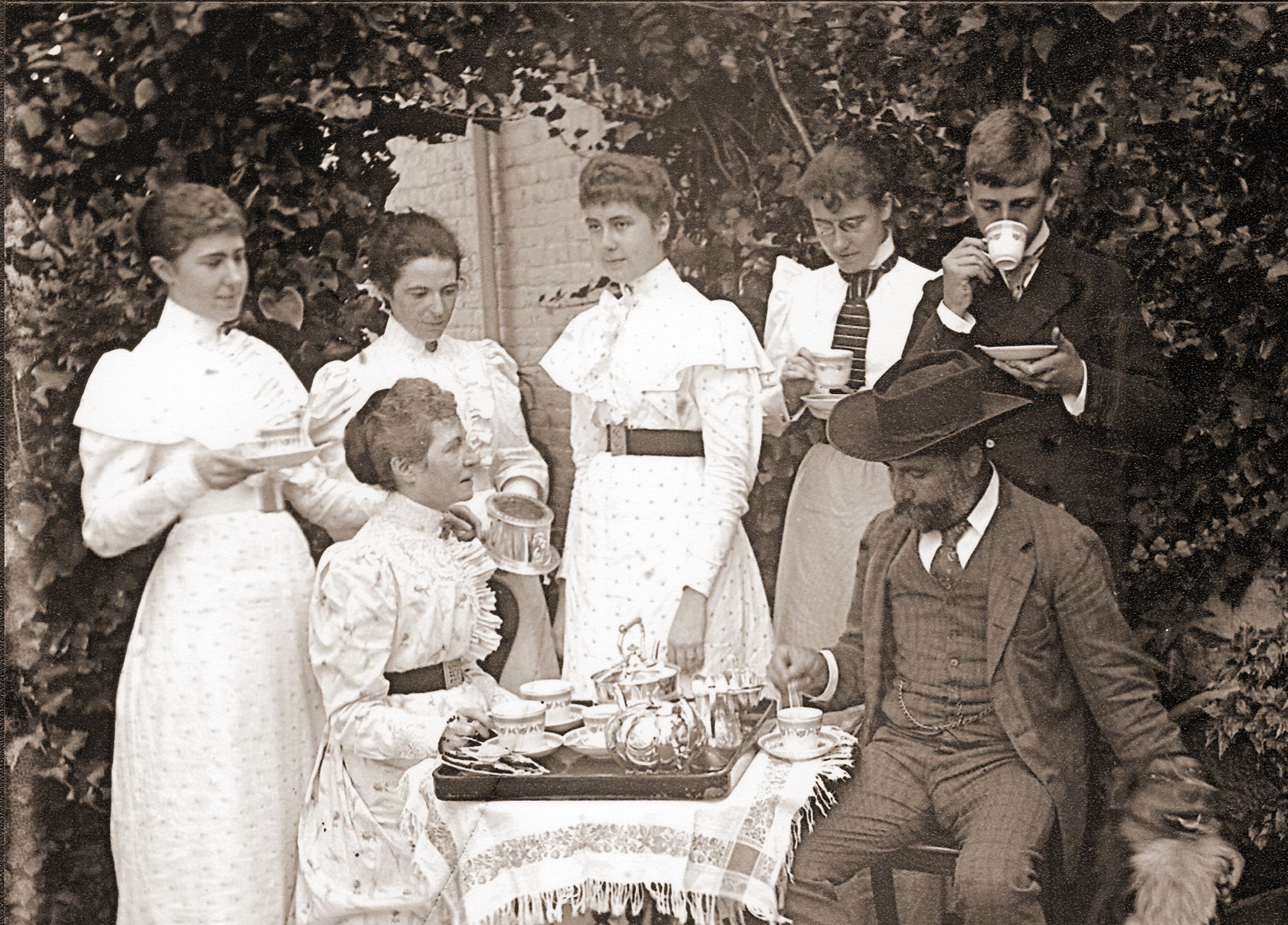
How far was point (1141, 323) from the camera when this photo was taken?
3.24 meters

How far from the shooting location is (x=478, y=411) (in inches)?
134

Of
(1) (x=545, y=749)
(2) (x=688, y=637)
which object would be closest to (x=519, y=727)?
(1) (x=545, y=749)

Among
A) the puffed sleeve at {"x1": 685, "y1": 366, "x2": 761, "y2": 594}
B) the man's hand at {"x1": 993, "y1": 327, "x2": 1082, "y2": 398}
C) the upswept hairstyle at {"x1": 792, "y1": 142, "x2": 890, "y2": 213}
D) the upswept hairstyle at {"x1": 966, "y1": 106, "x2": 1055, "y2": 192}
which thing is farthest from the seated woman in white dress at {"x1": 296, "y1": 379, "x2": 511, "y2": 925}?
the upswept hairstyle at {"x1": 966, "y1": 106, "x2": 1055, "y2": 192}

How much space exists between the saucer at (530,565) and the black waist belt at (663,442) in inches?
13.3

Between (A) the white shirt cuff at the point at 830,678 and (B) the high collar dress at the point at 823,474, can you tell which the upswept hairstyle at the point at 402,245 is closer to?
(B) the high collar dress at the point at 823,474

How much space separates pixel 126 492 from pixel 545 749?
129 centimetres

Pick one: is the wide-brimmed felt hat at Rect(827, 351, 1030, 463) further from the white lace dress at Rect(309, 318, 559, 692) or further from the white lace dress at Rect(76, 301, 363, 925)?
the white lace dress at Rect(76, 301, 363, 925)

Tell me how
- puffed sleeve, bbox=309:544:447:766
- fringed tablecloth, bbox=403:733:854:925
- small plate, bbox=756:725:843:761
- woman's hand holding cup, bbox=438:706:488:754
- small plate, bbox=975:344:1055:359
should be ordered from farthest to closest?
small plate, bbox=975:344:1055:359 → puffed sleeve, bbox=309:544:447:766 → woman's hand holding cup, bbox=438:706:488:754 → small plate, bbox=756:725:843:761 → fringed tablecloth, bbox=403:733:854:925

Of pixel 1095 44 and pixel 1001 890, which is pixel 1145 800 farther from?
pixel 1095 44

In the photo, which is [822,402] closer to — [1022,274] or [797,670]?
[1022,274]

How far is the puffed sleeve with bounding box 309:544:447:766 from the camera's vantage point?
3.07 metres

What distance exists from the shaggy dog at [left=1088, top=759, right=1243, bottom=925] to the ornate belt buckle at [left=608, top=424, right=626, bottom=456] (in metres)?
1.45

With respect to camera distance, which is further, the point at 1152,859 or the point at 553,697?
the point at 1152,859

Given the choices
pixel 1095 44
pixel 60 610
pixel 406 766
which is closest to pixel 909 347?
pixel 1095 44
